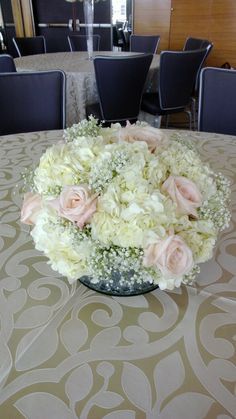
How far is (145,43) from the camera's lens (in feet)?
12.3

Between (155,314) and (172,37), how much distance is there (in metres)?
4.33

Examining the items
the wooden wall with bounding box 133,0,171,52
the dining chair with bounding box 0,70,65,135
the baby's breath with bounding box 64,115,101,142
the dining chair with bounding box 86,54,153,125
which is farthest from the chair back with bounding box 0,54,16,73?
the wooden wall with bounding box 133,0,171,52

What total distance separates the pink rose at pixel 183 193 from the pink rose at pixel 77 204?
0.11m

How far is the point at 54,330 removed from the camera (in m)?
0.52

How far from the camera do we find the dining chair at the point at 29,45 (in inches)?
150

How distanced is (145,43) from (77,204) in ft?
12.6

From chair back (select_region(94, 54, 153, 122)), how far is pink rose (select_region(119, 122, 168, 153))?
1685 mm

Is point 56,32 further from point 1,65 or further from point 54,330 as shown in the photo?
point 54,330

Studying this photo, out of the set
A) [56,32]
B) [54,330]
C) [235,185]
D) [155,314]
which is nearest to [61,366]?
[54,330]

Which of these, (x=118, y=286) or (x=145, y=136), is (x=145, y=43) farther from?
(x=118, y=286)

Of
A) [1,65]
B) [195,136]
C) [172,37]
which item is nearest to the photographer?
[195,136]

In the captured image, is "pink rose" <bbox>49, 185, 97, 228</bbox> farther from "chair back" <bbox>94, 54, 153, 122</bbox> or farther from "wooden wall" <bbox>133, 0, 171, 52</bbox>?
"wooden wall" <bbox>133, 0, 171, 52</bbox>

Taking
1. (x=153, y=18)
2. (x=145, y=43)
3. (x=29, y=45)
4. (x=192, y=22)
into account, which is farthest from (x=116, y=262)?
(x=153, y=18)

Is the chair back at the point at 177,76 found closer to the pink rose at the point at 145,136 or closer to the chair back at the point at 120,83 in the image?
the chair back at the point at 120,83
